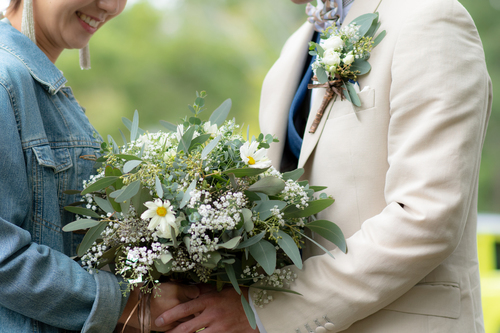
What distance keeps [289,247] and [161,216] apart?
407mm

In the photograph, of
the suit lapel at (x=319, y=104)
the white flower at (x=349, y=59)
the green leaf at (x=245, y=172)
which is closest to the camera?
the green leaf at (x=245, y=172)

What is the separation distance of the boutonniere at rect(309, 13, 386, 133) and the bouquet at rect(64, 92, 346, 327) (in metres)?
0.36

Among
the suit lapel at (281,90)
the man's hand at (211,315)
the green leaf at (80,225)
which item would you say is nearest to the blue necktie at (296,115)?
the suit lapel at (281,90)

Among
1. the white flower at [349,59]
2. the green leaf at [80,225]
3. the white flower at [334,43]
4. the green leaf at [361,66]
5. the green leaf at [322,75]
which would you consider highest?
the white flower at [334,43]

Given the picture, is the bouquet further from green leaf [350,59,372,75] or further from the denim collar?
green leaf [350,59,372,75]

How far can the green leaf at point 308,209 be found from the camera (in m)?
1.40

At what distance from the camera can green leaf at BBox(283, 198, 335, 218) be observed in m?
1.40

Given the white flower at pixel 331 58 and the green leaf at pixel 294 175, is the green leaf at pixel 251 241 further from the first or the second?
the white flower at pixel 331 58

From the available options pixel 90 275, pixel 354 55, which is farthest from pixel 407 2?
pixel 90 275

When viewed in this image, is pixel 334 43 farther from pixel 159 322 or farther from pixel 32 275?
pixel 32 275

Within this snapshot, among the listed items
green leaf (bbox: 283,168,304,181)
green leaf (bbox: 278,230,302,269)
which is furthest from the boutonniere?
green leaf (bbox: 278,230,302,269)

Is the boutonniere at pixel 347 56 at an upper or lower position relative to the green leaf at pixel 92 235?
upper

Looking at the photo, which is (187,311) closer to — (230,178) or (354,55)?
(230,178)

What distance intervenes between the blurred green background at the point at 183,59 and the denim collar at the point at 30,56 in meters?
6.43
